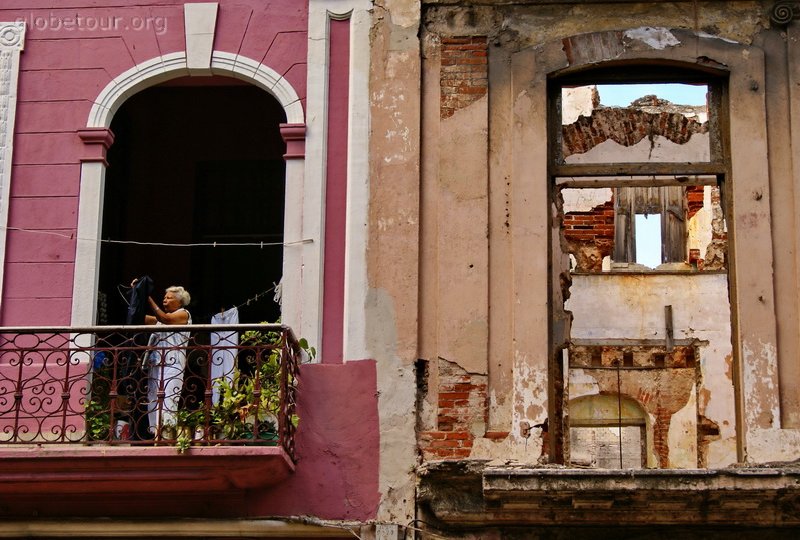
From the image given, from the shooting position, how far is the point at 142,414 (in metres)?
10.9

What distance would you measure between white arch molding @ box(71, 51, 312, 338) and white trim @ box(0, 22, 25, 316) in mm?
564

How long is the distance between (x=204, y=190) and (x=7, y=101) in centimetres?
262

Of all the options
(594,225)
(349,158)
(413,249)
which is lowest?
(413,249)

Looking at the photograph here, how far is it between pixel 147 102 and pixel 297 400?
14.1 ft

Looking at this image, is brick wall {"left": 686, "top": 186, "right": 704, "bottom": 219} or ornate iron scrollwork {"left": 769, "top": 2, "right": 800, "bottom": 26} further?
brick wall {"left": 686, "top": 186, "right": 704, "bottom": 219}

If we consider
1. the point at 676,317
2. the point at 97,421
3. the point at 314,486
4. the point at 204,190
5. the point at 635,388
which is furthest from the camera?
the point at 635,388

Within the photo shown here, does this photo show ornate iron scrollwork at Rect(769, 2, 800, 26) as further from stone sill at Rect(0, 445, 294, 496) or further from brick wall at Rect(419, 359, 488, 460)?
stone sill at Rect(0, 445, 294, 496)

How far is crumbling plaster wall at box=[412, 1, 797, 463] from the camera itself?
450 inches

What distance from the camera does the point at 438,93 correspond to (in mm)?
12078

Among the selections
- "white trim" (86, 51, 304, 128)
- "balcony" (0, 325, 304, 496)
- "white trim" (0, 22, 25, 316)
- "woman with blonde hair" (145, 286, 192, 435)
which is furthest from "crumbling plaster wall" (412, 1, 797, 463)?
"white trim" (0, 22, 25, 316)

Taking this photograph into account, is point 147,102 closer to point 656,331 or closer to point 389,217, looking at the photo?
point 389,217

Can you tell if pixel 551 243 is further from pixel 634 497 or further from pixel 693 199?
pixel 693 199

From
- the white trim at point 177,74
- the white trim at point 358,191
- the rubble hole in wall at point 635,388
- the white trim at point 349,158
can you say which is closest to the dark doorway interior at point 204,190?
the white trim at point 177,74

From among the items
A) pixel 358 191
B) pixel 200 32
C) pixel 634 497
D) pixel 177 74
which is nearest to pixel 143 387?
pixel 358 191
